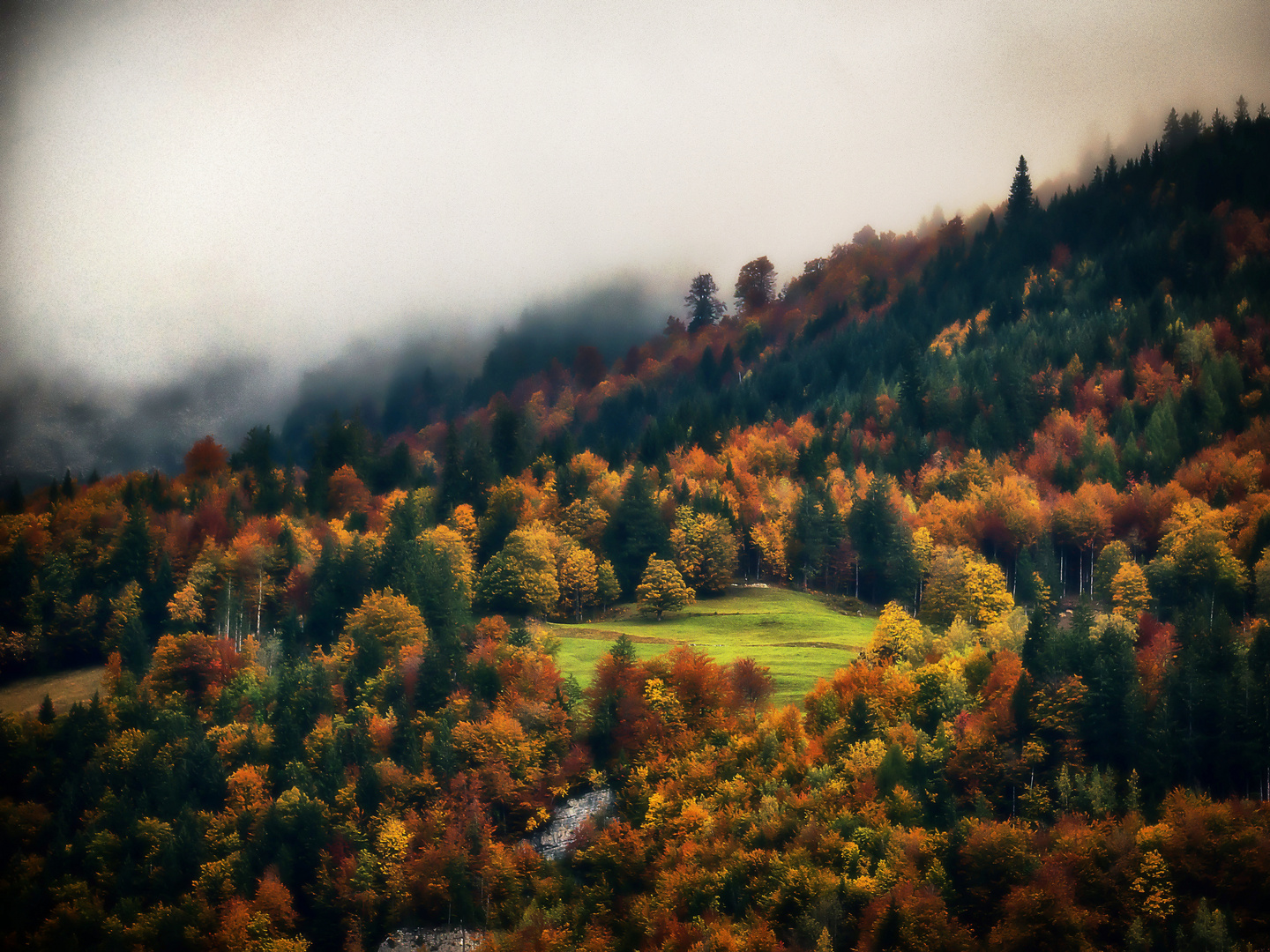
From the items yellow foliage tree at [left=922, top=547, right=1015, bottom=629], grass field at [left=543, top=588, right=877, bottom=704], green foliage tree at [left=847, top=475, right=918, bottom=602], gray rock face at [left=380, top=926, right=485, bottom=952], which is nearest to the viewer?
gray rock face at [left=380, top=926, right=485, bottom=952]

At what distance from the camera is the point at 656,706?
103125mm

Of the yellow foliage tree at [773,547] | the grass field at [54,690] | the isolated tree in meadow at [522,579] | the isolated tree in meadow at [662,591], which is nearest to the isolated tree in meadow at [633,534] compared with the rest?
the isolated tree in meadow at [662,591]

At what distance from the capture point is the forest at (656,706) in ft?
283

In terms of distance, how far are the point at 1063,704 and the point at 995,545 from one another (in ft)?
218

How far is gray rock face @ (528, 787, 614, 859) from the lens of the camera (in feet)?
326

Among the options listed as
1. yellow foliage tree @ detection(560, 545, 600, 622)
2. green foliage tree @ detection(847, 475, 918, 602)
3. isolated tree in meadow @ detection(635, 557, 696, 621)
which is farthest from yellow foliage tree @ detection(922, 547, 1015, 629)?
yellow foliage tree @ detection(560, 545, 600, 622)

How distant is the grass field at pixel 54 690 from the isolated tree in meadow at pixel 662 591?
6591cm

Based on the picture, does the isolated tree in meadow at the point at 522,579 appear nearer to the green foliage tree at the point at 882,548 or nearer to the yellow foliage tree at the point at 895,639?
the green foliage tree at the point at 882,548

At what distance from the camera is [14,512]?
177 meters

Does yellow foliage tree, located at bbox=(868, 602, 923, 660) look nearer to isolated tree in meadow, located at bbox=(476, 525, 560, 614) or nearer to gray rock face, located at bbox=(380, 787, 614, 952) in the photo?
gray rock face, located at bbox=(380, 787, 614, 952)

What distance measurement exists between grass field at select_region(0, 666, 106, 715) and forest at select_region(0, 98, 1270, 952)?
2849mm

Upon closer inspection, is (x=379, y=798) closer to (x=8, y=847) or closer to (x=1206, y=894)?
(x=8, y=847)

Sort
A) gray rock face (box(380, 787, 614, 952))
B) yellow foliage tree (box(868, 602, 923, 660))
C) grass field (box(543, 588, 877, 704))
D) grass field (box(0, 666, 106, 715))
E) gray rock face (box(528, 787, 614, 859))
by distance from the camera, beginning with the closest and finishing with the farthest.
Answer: gray rock face (box(380, 787, 614, 952)) < gray rock face (box(528, 787, 614, 859)) < yellow foliage tree (box(868, 602, 923, 660)) < grass field (box(543, 588, 877, 704)) < grass field (box(0, 666, 106, 715))

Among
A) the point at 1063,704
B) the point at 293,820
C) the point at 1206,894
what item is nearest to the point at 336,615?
the point at 293,820
